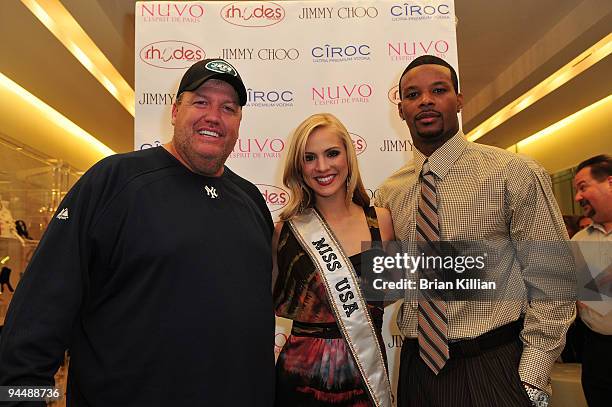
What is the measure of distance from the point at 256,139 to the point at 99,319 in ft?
3.90

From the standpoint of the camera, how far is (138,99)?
207cm

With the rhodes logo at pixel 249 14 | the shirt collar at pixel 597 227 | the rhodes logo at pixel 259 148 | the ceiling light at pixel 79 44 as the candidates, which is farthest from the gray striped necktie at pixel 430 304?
the ceiling light at pixel 79 44

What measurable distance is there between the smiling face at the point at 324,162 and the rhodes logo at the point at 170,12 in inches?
39.4

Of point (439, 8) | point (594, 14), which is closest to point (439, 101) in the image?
point (439, 8)

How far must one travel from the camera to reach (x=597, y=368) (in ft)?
6.71

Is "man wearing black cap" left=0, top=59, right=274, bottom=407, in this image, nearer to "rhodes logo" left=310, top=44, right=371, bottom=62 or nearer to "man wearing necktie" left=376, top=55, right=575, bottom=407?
"man wearing necktie" left=376, top=55, right=575, bottom=407

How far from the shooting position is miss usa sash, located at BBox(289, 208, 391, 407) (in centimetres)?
134

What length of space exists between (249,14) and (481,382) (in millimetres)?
1661

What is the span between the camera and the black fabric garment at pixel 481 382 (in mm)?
1162

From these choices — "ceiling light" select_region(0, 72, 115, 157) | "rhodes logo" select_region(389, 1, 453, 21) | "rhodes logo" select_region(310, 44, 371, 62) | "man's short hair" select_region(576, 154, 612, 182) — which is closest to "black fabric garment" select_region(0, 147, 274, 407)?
"rhodes logo" select_region(310, 44, 371, 62)

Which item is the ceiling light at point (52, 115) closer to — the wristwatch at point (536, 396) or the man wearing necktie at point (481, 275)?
the man wearing necktie at point (481, 275)

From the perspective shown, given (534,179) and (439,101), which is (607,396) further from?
(439,101)

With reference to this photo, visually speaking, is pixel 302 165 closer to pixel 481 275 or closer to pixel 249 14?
pixel 481 275

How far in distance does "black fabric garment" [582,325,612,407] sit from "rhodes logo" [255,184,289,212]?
1.27 meters
